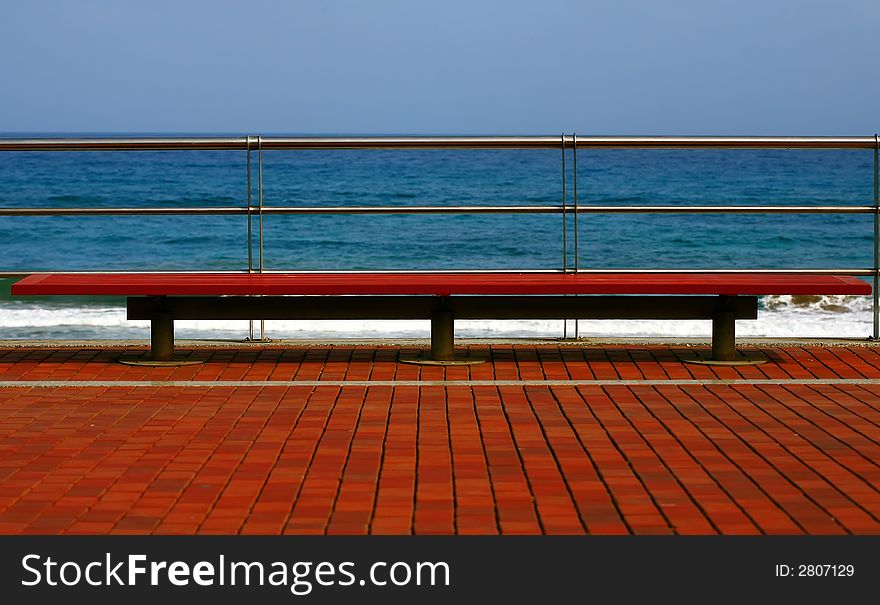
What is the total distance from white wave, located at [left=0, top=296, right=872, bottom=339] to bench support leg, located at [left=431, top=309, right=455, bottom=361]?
318 centimetres

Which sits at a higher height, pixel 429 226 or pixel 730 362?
pixel 429 226

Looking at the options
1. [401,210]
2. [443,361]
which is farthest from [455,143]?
[443,361]

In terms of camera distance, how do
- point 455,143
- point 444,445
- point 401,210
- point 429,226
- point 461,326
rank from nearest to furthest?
1. point 444,445
2. point 455,143
3. point 401,210
4. point 461,326
5. point 429,226

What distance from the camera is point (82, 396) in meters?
7.47

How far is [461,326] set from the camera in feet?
45.0

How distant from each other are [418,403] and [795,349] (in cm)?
318

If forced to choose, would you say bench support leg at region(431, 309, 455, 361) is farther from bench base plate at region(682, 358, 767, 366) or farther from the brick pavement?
bench base plate at region(682, 358, 767, 366)

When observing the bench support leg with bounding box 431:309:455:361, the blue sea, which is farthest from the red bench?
the blue sea

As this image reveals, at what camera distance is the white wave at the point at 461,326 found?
13.2 m

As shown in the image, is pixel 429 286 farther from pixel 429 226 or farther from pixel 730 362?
pixel 429 226

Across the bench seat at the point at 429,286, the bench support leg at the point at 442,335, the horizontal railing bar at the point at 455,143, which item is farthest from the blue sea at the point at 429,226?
the bench seat at the point at 429,286

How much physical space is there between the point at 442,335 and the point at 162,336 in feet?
5.78

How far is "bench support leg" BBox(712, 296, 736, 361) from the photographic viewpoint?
336 inches

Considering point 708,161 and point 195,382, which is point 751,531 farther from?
point 708,161
